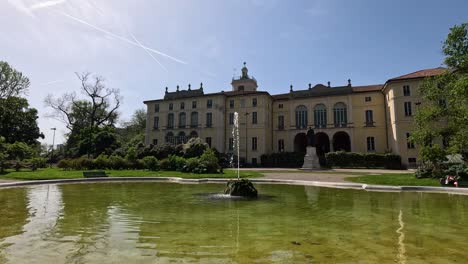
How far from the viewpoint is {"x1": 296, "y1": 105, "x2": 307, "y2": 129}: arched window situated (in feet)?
161

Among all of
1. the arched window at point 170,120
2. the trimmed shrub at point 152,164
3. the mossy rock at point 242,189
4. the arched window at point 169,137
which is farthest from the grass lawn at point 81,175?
the arched window at point 170,120

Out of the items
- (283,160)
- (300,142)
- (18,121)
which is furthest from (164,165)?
(18,121)

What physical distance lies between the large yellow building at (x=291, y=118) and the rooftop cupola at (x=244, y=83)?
695 centimetres

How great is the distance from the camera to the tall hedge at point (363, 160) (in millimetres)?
38031

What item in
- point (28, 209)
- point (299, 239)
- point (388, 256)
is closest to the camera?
point (388, 256)

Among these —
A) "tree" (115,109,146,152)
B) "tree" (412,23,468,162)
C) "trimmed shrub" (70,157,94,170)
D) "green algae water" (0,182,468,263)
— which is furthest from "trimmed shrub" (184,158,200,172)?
"tree" (115,109,146,152)

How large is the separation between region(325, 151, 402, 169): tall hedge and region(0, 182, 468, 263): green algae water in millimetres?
30708

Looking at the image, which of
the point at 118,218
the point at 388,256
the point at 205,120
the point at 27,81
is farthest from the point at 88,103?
the point at 388,256

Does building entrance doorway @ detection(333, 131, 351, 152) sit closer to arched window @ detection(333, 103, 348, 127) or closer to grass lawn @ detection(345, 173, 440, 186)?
arched window @ detection(333, 103, 348, 127)

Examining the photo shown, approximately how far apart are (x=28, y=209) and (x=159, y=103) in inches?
1898

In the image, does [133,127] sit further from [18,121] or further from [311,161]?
[311,161]

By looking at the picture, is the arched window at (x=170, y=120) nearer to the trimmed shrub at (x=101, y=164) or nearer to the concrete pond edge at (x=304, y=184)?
the trimmed shrub at (x=101, y=164)

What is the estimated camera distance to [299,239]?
5.78 meters

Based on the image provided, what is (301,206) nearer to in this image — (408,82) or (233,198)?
(233,198)
